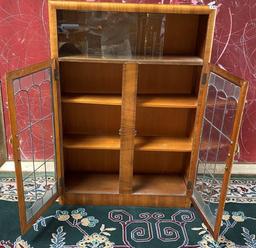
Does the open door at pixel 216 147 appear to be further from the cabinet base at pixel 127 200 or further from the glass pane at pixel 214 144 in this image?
the cabinet base at pixel 127 200

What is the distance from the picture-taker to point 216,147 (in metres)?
1.93

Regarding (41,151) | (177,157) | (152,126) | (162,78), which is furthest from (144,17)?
A: (41,151)

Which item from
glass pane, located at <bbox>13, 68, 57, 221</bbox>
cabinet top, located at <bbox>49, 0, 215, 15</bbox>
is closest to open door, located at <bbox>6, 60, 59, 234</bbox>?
glass pane, located at <bbox>13, 68, 57, 221</bbox>

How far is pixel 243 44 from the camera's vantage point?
217 centimetres

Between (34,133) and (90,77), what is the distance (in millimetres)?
708

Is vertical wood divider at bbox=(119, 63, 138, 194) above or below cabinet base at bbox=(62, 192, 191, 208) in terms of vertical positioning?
above

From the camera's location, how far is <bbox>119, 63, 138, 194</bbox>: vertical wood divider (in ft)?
5.92

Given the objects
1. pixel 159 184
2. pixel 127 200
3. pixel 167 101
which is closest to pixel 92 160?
pixel 127 200

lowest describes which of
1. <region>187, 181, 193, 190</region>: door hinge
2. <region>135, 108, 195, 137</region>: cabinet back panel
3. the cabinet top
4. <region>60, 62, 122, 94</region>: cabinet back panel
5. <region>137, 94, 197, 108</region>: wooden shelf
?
<region>187, 181, 193, 190</region>: door hinge

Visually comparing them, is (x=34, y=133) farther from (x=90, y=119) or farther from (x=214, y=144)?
(x=214, y=144)

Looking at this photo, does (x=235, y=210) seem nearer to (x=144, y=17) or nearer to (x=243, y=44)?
(x=243, y=44)

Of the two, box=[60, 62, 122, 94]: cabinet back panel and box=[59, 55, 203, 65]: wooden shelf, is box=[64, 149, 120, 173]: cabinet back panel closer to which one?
box=[60, 62, 122, 94]: cabinet back panel

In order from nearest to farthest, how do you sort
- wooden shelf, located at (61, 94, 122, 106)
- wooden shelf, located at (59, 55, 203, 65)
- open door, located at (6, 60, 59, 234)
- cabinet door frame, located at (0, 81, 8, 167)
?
open door, located at (6, 60, 59, 234) → wooden shelf, located at (59, 55, 203, 65) → wooden shelf, located at (61, 94, 122, 106) → cabinet door frame, located at (0, 81, 8, 167)

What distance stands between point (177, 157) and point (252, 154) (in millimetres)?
703
